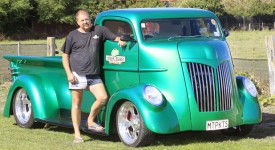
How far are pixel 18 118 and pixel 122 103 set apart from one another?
2739 millimetres

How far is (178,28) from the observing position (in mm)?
9109

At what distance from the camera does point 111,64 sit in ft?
29.9

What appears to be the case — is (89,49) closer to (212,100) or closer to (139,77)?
(139,77)

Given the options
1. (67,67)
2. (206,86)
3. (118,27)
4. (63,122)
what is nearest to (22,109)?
(63,122)

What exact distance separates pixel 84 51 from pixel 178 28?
4.61ft

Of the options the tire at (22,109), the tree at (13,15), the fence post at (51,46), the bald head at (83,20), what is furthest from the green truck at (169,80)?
the tree at (13,15)

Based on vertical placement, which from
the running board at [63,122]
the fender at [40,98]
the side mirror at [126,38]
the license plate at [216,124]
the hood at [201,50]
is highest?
the side mirror at [126,38]

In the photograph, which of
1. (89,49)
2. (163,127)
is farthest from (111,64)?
(163,127)

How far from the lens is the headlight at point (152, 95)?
8.31m

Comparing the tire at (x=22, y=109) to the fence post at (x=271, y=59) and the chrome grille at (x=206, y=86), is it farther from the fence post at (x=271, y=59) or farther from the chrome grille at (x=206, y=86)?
the fence post at (x=271, y=59)

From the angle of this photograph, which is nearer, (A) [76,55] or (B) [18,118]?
(A) [76,55]

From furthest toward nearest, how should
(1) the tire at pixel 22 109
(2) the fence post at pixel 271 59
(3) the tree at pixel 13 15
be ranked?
(3) the tree at pixel 13 15
(2) the fence post at pixel 271 59
(1) the tire at pixel 22 109

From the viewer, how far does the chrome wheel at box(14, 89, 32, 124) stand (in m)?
10.6

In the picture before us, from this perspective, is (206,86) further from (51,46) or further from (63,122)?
(51,46)
